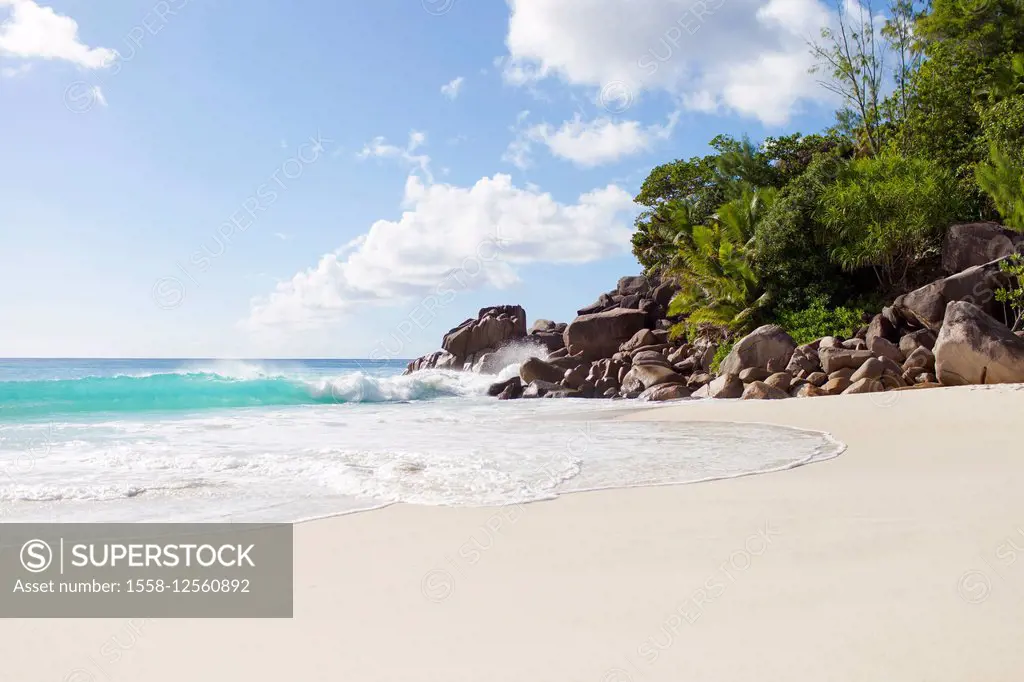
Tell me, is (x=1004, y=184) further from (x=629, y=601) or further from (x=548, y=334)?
(x=629, y=601)

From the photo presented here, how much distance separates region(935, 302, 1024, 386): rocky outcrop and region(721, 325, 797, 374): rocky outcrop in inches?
Result: 167

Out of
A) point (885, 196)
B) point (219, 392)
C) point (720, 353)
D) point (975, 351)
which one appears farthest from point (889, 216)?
point (219, 392)

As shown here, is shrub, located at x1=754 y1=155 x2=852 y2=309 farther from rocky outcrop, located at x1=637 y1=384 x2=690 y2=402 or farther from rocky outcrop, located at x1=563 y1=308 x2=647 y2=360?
rocky outcrop, located at x1=563 y1=308 x2=647 y2=360

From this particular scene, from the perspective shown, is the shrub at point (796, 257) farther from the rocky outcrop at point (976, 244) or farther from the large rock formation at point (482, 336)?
the large rock formation at point (482, 336)

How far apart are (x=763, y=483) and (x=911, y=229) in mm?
17061

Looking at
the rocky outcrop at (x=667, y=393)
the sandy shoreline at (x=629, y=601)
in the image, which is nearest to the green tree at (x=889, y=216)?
the rocky outcrop at (x=667, y=393)

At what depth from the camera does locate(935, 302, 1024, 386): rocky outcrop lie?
13875 millimetres

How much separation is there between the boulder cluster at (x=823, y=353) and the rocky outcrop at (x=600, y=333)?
41 millimetres

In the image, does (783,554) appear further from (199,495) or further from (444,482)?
(199,495)

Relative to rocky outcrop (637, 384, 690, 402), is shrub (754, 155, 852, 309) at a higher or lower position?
higher

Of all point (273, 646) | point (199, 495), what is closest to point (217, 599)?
point (273, 646)

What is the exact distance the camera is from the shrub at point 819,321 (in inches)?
794

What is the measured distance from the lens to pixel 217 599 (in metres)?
3.47

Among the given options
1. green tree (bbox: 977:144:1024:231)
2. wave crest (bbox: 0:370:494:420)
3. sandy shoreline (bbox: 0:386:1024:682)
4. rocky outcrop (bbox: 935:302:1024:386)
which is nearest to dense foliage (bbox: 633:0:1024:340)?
green tree (bbox: 977:144:1024:231)
